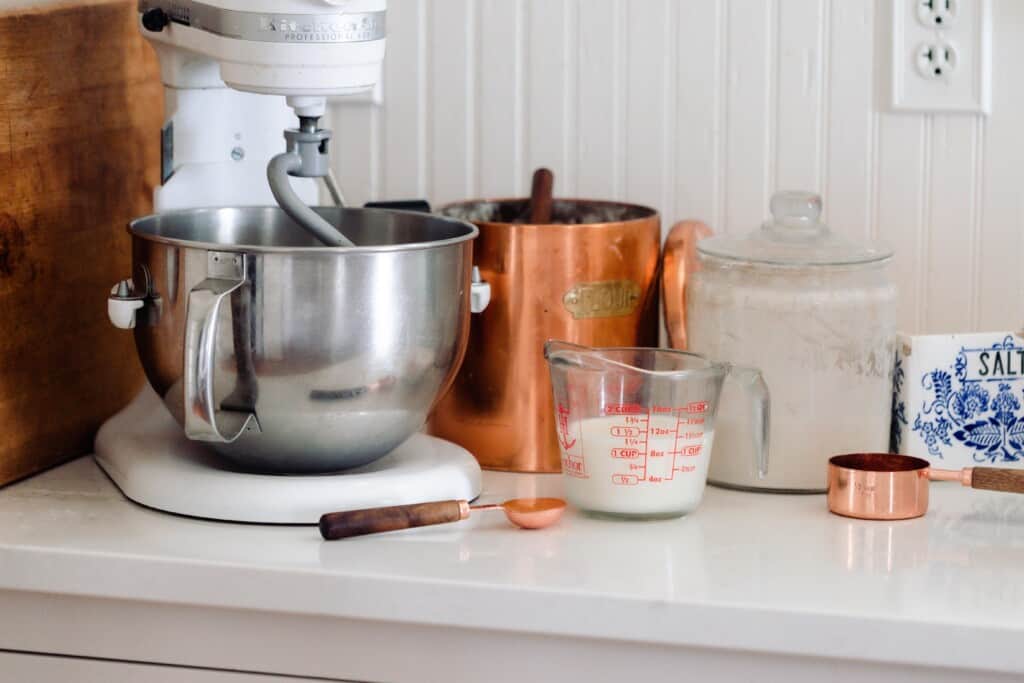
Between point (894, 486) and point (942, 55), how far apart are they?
1.52ft

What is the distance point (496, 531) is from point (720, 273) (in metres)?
0.29

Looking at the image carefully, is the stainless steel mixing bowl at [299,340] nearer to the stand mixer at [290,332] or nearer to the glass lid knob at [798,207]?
the stand mixer at [290,332]

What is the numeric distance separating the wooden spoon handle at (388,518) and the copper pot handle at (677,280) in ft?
0.99

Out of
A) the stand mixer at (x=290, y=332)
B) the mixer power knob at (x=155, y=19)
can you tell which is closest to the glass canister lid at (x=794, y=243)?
the stand mixer at (x=290, y=332)

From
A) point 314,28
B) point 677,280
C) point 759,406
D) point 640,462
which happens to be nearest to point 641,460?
point 640,462

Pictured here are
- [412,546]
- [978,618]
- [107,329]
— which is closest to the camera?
[978,618]

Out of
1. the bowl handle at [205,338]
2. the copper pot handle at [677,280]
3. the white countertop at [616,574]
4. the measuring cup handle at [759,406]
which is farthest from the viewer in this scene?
the copper pot handle at [677,280]

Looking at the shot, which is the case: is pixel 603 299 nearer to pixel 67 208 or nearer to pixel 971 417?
pixel 971 417

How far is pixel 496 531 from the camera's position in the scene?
1.04 meters

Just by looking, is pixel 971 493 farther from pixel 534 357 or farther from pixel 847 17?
pixel 847 17

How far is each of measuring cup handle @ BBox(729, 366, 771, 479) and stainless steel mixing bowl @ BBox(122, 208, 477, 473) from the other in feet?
0.72

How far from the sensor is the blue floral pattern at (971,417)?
3.79 feet

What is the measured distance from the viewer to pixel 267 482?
1036 millimetres

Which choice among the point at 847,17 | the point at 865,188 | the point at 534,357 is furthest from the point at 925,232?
the point at 534,357
